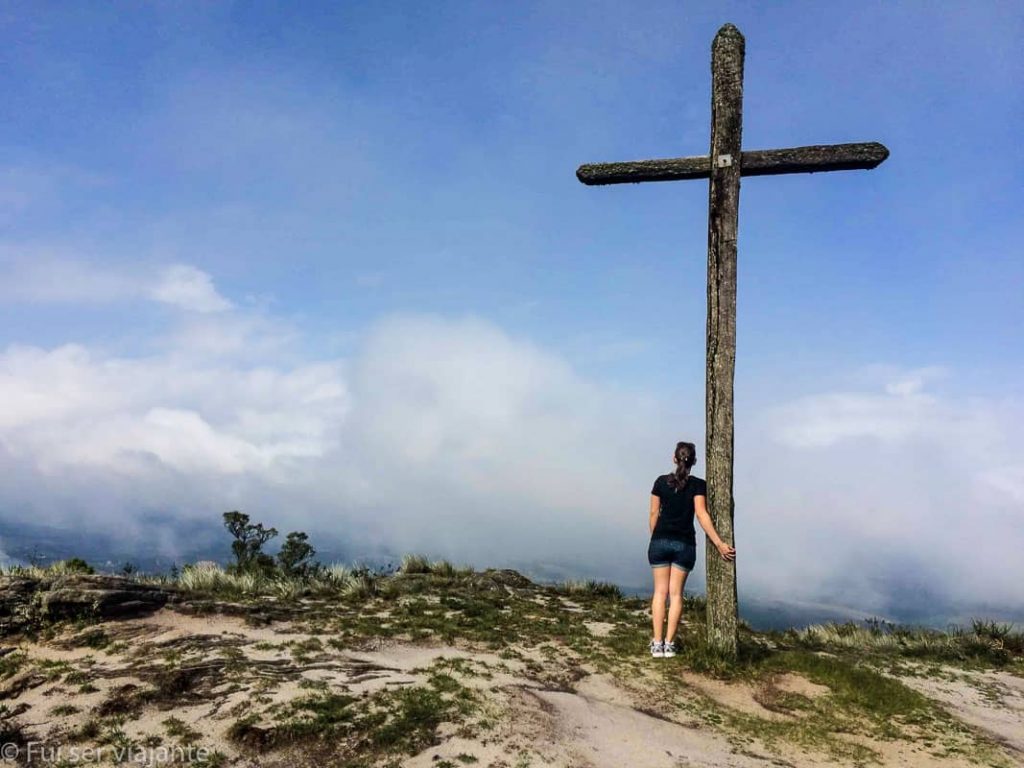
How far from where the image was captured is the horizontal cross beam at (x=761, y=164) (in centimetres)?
849

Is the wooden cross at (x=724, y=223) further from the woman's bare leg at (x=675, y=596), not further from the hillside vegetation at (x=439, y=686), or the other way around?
the hillside vegetation at (x=439, y=686)

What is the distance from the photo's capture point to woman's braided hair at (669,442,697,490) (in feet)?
27.0

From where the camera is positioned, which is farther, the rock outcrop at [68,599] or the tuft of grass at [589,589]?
the tuft of grass at [589,589]

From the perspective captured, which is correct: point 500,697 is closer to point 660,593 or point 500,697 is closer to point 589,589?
point 660,593

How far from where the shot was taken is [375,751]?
4.87 metres

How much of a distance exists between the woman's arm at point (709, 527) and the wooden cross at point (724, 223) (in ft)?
0.34

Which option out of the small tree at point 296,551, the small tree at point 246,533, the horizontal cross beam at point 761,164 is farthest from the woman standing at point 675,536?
the small tree at point 246,533

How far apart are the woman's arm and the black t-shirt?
0.10 meters

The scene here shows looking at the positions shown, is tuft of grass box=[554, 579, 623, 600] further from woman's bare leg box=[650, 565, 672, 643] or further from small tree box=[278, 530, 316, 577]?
small tree box=[278, 530, 316, 577]

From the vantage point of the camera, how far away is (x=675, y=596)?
323 inches

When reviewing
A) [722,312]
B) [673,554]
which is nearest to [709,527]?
[673,554]

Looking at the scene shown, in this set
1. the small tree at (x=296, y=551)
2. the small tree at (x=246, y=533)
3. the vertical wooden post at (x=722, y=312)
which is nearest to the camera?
the vertical wooden post at (x=722, y=312)

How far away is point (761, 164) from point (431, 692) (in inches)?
315

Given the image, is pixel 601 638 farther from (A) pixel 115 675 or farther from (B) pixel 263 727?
(A) pixel 115 675
